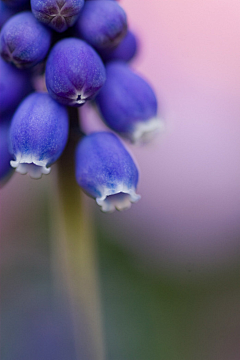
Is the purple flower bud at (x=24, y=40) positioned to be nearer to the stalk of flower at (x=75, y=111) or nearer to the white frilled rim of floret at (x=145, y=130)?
the stalk of flower at (x=75, y=111)

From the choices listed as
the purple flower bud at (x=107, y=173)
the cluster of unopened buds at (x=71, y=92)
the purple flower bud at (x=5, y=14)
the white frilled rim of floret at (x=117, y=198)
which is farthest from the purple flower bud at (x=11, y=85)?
the white frilled rim of floret at (x=117, y=198)

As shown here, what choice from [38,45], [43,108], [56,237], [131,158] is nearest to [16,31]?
[38,45]

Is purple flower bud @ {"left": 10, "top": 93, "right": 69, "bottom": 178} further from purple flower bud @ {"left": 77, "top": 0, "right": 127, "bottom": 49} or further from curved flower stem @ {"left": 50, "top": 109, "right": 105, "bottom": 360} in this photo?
purple flower bud @ {"left": 77, "top": 0, "right": 127, "bottom": 49}

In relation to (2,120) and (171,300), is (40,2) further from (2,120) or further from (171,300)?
(171,300)

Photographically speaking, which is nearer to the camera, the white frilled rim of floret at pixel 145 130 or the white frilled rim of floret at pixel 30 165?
the white frilled rim of floret at pixel 30 165

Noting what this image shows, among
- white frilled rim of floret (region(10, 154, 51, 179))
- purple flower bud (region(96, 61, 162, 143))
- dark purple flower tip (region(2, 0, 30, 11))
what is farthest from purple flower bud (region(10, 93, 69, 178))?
dark purple flower tip (region(2, 0, 30, 11))

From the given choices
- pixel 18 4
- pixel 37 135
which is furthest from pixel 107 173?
pixel 18 4

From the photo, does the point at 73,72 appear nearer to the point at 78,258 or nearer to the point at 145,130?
the point at 145,130
